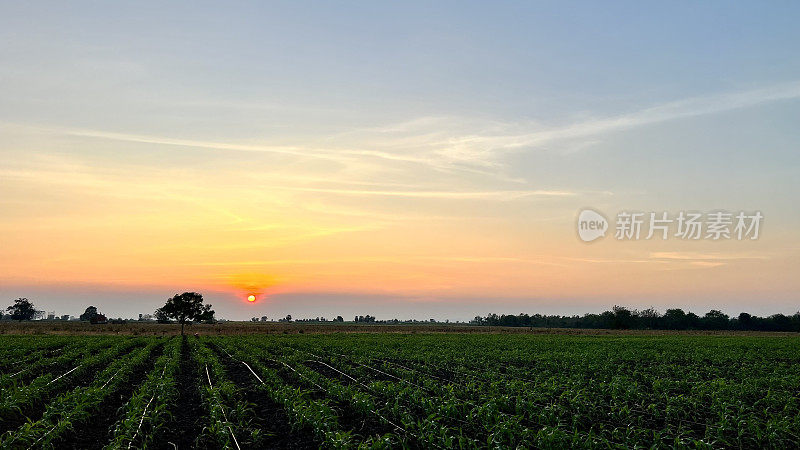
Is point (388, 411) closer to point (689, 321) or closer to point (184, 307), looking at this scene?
point (184, 307)

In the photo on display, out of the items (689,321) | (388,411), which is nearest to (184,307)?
(388,411)

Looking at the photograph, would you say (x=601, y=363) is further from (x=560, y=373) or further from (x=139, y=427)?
(x=139, y=427)

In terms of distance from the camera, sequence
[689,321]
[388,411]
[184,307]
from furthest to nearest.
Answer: [689,321]
[184,307]
[388,411]

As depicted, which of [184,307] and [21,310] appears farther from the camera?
[21,310]

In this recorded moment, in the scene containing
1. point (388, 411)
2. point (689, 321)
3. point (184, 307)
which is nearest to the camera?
point (388, 411)

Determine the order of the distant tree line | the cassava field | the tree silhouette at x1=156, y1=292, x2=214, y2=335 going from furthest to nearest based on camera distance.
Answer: the distant tree line, the tree silhouette at x1=156, y1=292, x2=214, y2=335, the cassava field

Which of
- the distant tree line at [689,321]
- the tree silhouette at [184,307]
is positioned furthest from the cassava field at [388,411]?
the distant tree line at [689,321]

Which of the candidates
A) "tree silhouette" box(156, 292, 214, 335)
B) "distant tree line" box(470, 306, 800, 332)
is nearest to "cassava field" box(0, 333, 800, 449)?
"tree silhouette" box(156, 292, 214, 335)

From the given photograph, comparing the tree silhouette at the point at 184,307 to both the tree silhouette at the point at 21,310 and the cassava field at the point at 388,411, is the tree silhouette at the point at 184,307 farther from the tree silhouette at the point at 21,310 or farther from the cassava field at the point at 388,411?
the tree silhouette at the point at 21,310

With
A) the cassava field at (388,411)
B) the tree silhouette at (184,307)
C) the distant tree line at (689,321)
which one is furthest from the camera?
the distant tree line at (689,321)

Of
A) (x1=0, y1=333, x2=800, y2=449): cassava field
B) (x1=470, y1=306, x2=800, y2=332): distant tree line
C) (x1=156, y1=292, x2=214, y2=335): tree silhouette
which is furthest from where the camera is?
(x1=470, y1=306, x2=800, y2=332): distant tree line

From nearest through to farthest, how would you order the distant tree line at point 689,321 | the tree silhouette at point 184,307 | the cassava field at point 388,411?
the cassava field at point 388,411 < the tree silhouette at point 184,307 < the distant tree line at point 689,321

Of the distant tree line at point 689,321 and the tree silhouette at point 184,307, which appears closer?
the tree silhouette at point 184,307

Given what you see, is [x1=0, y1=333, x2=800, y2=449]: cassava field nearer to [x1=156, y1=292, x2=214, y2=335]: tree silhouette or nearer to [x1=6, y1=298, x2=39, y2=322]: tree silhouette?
[x1=156, y1=292, x2=214, y2=335]: tree silhouette
